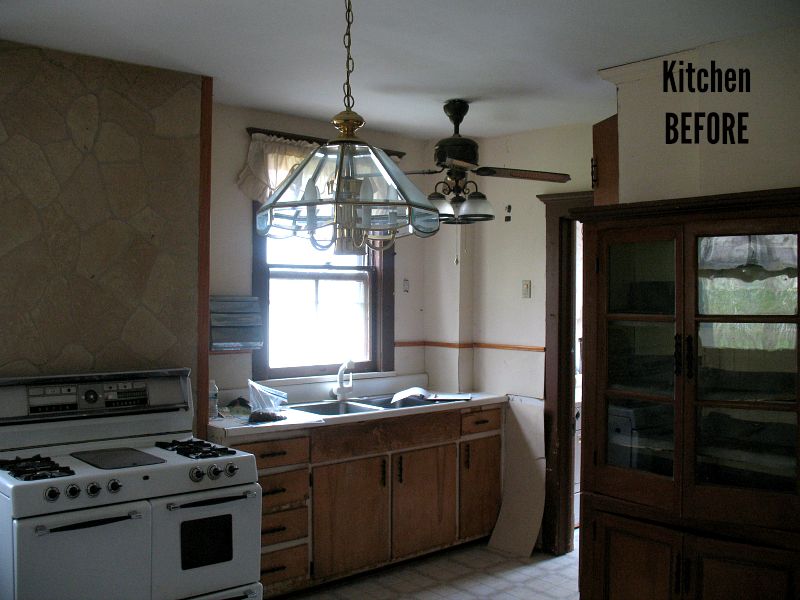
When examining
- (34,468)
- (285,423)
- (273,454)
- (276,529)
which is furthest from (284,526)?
(34,468)

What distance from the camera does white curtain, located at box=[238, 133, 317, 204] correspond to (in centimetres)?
429

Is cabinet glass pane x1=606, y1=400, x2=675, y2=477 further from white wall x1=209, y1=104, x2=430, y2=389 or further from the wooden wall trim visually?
white wall x1=209, y1=104, x2=430, y2=389

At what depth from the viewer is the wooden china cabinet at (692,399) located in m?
2.76

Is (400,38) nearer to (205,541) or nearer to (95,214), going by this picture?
(95,214)

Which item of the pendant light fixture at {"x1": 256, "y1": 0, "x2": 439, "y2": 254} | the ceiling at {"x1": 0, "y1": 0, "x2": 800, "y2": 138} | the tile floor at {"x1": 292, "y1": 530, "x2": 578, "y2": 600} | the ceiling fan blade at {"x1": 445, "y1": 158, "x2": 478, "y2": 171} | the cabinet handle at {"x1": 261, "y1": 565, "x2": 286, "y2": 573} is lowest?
the tile floor at {"x1": 292, "y1": 530, "x2": 578, "y2": 600}

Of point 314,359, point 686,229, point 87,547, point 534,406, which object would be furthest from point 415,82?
point 87,547

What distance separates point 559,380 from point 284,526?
1.89m

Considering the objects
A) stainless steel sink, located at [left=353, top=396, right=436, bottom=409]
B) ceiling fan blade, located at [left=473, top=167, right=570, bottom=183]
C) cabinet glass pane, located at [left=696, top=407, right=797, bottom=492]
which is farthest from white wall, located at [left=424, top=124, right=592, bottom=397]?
cabinet glass pane, located at [left=696, top=407, right=797, bottom=492]

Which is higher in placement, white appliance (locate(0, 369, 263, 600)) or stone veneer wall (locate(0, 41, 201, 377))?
stone veneer wall (locate(0, 41, 201, 377))

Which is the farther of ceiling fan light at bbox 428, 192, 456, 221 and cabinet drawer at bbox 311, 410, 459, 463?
cabinet drawer at bbox 311, 410, 459, 463

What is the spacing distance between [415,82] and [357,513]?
2.28 meters

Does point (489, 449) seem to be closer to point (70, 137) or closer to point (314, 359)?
point (314, 359)

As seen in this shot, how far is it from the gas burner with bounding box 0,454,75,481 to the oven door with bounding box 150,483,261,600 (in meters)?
0.37

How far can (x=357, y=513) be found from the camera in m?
4.04
